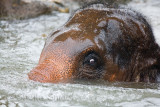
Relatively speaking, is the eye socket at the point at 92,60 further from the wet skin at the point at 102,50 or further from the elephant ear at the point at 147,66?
the elephant ear at the point at 147,66

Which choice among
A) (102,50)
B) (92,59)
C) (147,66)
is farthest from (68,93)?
(147,66)

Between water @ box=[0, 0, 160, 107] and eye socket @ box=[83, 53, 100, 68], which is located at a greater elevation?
eye socket @ box=[83, 53, 100, 68]

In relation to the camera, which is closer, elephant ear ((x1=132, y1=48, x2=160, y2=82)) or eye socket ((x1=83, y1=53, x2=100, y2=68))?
eye socket ((x1=83, y1=53, x2=100, y2=68))

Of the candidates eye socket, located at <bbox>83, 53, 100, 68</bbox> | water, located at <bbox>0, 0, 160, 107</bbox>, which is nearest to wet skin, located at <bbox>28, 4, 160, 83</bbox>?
eye socket, located at <bbox>83, 53, 100, 68</bbox>

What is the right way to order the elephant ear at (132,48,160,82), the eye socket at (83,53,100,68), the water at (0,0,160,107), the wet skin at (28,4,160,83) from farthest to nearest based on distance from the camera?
the elephant ear at (132,48,160,82) < the eye socket at (83,53,100,68) < the wet skin at (28,4,160,83) < the water at (0,0,160,107)

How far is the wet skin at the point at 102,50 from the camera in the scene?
3648mm

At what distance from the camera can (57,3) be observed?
12.7 m

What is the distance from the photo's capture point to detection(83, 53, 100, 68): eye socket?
12.3ft

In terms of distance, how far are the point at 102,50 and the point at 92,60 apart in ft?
0.54

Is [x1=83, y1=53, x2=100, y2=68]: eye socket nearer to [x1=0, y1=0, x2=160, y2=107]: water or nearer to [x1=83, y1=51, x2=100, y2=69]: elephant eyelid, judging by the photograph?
A: [x1=83, y1=51, x2=100, y2=69]: elephant eyelid

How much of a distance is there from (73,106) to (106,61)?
2.96ft

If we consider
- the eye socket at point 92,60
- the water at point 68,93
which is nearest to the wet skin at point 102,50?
the eye socket at point 92,60

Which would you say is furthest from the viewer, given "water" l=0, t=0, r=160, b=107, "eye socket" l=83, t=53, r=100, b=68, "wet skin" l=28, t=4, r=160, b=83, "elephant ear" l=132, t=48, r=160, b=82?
"elephant ear" l=132, t=48, r=160, b=82

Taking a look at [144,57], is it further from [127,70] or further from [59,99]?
[59,99]
